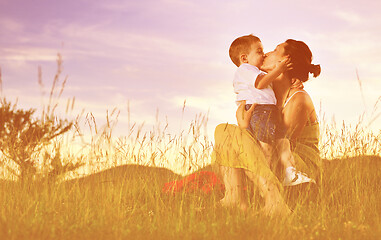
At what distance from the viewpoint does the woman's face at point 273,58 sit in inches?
141

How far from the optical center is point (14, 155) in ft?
13.3

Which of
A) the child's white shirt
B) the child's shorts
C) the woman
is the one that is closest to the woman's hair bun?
the woman

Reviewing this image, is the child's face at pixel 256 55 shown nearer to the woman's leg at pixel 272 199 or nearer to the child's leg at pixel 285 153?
the child's leg at pixel 285 153

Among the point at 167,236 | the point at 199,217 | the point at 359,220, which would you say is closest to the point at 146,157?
the point at 199,217

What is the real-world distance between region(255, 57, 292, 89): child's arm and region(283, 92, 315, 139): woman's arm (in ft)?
0.79

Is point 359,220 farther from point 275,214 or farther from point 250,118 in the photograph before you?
point 250,118

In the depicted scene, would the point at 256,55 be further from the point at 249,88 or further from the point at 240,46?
the point at 249,88

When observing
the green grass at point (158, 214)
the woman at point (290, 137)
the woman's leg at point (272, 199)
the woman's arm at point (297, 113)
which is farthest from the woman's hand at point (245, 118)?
the green grass at point (158, 214)

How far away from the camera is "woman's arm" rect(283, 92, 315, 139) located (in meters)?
3.34

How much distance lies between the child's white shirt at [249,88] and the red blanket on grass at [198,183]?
2.31 feet

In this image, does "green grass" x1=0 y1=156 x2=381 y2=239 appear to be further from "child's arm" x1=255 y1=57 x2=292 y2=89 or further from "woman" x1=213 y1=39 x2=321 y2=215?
"child's arm" x1=255 y1=57 x2=292 y2=89

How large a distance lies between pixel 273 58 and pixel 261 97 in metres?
0.44

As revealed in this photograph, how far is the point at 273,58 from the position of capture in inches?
143

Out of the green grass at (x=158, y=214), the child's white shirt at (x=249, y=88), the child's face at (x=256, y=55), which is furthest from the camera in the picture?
the child's face at (x=256, y=55)
